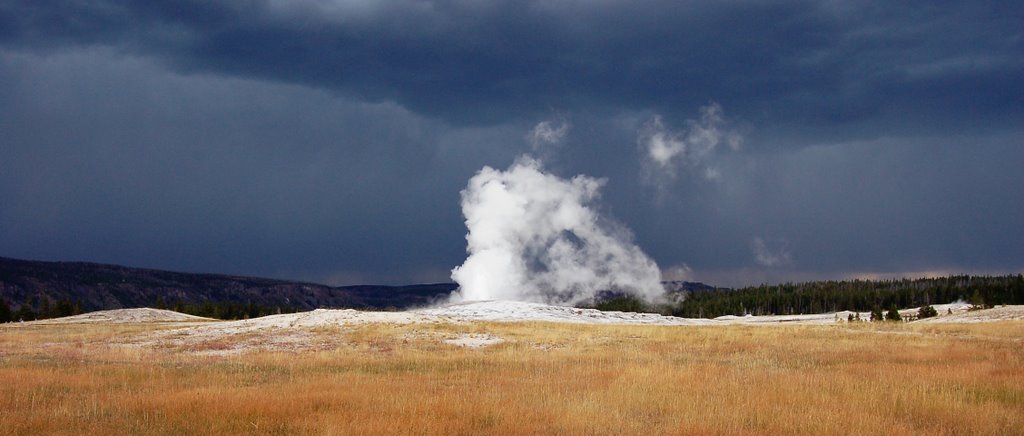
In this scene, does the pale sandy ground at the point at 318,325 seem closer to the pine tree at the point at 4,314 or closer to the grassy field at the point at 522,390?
the grassy field at the point at 522,390

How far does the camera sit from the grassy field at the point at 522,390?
11.7 metres

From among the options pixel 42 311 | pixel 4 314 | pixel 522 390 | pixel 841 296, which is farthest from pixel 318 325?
pixel 841 296

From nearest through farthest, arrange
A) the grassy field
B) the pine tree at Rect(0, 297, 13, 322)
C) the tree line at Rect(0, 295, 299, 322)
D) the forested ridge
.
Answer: the grassy field
the pine tree at Rect(0, 297, 13, 322)
the tree line at Rect(0, 295, 299, 322)
the forested ridge

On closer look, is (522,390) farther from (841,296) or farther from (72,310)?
(841,296)

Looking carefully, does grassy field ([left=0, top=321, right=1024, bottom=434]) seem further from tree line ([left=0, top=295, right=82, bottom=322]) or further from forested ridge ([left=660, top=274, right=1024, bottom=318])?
forested ridge ([left=660, top=274, right=1024, bottom=318])

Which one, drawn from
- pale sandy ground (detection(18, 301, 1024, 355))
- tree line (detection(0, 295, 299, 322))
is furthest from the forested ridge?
tree line (detection(0, 295, 299, 322))

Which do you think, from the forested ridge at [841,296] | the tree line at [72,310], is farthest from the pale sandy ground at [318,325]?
the forested ridge at [841,296]

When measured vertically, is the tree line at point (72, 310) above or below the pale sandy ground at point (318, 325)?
below

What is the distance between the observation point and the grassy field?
11.7 m

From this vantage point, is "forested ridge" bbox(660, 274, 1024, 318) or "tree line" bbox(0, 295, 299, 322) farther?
"forested ridge" bbox(660, 274, 1024, 318)

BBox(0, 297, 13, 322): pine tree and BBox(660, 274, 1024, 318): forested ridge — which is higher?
BBox(660, 274, 1024, 318): forested ridge

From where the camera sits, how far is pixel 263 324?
4284cm

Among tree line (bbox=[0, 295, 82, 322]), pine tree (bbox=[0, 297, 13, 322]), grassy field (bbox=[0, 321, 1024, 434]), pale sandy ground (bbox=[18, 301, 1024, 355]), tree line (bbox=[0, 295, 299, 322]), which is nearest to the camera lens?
grassy field (bbox=[0, 321, 1024, 434])

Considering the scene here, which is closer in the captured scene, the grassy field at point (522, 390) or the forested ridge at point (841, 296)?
the grassy field at point (522, 390)
